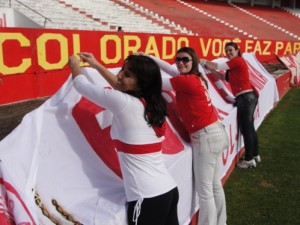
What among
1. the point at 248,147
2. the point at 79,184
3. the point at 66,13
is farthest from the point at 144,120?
the point at 66,13

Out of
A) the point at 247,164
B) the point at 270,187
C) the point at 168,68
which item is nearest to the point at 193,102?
the point at 168,68

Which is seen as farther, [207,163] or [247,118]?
[247,118]

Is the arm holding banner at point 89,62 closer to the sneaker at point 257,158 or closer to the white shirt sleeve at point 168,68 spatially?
the white shirt sleeve at point 168,68

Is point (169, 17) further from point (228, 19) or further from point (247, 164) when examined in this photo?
point (247, 164)

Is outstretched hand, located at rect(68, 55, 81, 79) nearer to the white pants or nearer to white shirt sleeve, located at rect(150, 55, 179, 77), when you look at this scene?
the white pants

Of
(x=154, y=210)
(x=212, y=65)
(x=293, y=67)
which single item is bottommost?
(x=293, y=67)

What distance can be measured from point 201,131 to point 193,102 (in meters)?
0.25

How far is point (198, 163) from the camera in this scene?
2.89 meters

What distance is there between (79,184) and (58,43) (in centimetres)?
511

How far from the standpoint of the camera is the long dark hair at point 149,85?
6.19 feet

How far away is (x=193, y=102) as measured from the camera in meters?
2.77

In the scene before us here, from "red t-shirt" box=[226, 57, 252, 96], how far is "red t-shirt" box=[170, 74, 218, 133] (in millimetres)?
1774

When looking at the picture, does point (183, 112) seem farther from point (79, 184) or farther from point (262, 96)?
point (262, 96)

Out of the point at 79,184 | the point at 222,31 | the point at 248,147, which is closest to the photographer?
the point at 79,184
